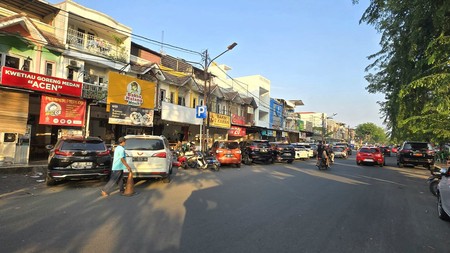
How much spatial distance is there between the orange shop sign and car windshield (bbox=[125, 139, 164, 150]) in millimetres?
10257

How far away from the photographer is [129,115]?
2044cm

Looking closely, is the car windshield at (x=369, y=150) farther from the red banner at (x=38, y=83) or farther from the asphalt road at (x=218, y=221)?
the red banner at (x=38, y=83)

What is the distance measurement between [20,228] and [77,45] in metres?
16.8

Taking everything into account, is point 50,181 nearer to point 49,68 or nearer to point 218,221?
point 218,221

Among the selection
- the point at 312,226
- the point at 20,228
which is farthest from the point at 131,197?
the point at 312,226

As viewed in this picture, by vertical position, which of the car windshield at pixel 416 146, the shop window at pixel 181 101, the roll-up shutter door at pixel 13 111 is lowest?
the car windshield at pixel 416 146

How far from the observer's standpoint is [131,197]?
27.6 feet

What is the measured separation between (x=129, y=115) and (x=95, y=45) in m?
5.28

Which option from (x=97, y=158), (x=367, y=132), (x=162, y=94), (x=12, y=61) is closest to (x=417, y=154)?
(x=162, y=94)

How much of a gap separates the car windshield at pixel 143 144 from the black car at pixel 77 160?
907mm

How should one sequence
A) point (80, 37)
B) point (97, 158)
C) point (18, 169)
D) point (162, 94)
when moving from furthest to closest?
point (162, 94), point (80, 37), point (18, 169), point (97, 158)

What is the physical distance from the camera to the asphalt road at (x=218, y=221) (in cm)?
464

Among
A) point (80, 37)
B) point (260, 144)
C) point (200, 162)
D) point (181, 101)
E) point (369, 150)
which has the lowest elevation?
point (200, 162)

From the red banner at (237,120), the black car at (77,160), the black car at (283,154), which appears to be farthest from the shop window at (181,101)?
the black car at (77,160)
